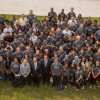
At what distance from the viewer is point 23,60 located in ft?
52.6

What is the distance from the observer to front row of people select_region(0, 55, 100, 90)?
16219 mm

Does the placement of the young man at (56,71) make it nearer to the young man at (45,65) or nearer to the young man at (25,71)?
the young man at (45,65)

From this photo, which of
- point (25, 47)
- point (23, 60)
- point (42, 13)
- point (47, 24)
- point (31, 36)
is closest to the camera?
point (23, 60)

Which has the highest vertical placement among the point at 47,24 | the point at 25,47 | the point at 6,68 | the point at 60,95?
the point at 47,24

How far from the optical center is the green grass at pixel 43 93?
52.1 ft

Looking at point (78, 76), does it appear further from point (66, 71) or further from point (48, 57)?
point (48, 57)

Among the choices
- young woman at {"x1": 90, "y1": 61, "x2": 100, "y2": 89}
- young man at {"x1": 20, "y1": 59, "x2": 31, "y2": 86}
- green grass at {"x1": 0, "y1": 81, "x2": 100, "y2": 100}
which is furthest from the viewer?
young woman at {"x1": 90, "y1": 61, "x2": 100, "y2": 89}

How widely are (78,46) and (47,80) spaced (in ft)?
9.17

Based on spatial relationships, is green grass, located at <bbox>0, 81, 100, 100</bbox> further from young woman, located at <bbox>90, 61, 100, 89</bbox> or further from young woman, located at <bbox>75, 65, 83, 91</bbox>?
young woman, located at <bbox>90, 61, 100, 89</bbox>

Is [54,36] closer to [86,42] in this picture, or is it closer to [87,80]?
[86,42]

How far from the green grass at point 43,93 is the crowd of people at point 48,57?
0.31 m

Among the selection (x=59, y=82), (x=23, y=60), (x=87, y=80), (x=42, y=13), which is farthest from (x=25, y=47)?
(x=42, y=13)

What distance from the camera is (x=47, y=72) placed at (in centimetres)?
1664

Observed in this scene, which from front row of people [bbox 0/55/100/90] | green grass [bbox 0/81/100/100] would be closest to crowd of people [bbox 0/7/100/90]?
front row of people [bbox 0/55/100/90]
